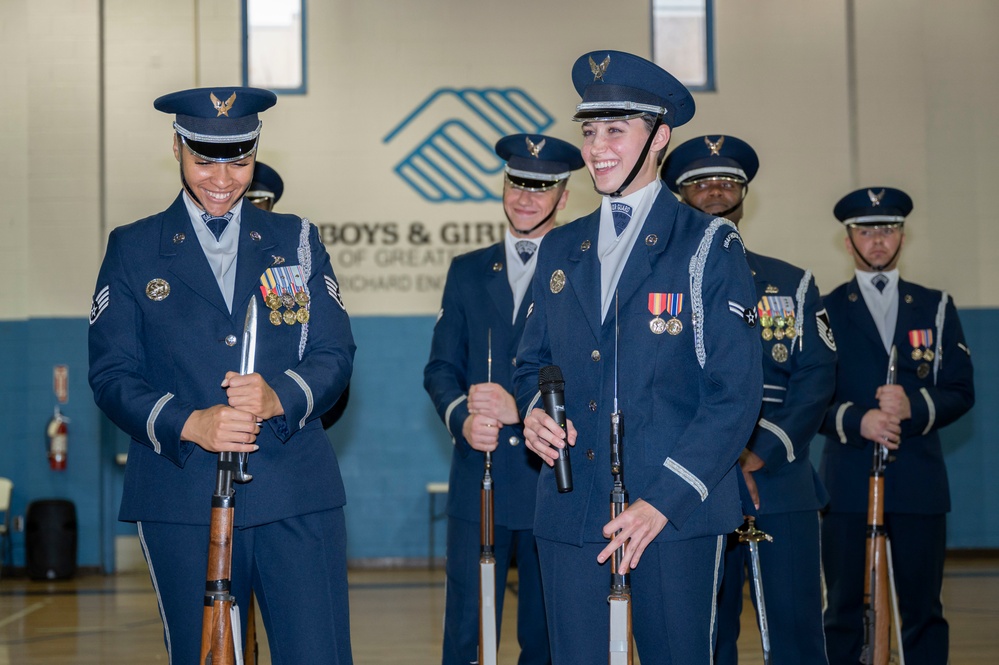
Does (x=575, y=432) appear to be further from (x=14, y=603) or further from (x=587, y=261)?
(x=14, y=603)

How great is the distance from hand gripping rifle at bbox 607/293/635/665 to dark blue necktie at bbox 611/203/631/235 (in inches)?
17.7

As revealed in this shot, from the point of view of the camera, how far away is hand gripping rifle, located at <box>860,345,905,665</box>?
3881 millimetres

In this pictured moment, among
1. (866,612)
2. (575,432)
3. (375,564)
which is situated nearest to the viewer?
(575,432)

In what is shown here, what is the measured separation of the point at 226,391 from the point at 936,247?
24.5 feet

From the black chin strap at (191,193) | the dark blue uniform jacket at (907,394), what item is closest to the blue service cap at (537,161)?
the dark blue uniform jacket at (907,394)

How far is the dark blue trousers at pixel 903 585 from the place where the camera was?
14.2 ft

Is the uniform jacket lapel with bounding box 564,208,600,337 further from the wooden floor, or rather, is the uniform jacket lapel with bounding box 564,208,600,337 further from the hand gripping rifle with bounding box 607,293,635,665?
the wooden floor

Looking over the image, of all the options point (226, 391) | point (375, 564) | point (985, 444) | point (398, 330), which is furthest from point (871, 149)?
point (226, 391)

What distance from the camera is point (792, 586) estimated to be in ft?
11.6

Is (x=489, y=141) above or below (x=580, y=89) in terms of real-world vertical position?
above

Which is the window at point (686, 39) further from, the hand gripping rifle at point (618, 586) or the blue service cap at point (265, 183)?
the hand gripping rifle at point (618, 586)

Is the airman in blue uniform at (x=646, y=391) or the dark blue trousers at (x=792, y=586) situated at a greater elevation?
the airman in blue uniform at (x=646, y=391)

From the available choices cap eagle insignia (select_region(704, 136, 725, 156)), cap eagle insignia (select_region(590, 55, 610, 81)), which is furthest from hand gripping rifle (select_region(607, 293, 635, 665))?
cap eagle insignia (select_region(704, 136, 725, 156))

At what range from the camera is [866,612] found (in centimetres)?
392
